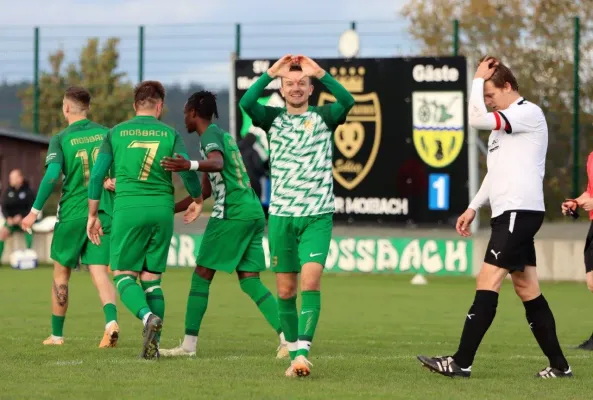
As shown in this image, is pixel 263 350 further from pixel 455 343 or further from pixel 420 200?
pixel 420 200

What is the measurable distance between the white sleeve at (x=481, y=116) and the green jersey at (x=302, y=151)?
33.7 inches

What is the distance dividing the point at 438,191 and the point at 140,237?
1299cm

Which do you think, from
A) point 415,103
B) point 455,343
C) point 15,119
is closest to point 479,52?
point 15,119

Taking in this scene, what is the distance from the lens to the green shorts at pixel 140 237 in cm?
950

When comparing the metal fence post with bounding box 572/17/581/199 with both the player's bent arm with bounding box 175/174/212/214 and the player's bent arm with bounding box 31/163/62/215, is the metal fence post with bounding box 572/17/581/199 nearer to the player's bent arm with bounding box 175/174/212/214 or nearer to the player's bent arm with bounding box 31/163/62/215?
the player's bent arm with bounding box 175/174/212/214

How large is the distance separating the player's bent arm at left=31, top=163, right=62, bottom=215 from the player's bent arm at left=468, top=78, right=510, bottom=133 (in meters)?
3.69

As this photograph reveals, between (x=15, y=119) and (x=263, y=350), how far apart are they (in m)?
20.7

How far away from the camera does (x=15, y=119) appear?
30.0 meters

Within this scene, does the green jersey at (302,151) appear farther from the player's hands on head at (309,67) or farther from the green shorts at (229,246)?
the green shorts at (229,246)

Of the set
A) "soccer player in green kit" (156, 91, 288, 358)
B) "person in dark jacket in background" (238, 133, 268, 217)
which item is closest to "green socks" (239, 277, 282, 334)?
"soccer player in green kit" (156, 91, 288, 358)

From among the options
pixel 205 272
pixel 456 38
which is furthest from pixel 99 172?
pixel 456 38

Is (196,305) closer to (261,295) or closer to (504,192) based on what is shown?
(261,295)

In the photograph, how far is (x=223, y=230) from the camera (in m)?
10.1

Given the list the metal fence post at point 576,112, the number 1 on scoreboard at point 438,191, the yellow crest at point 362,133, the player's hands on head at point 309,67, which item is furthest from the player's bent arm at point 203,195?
the metal fence post at point 576,112
